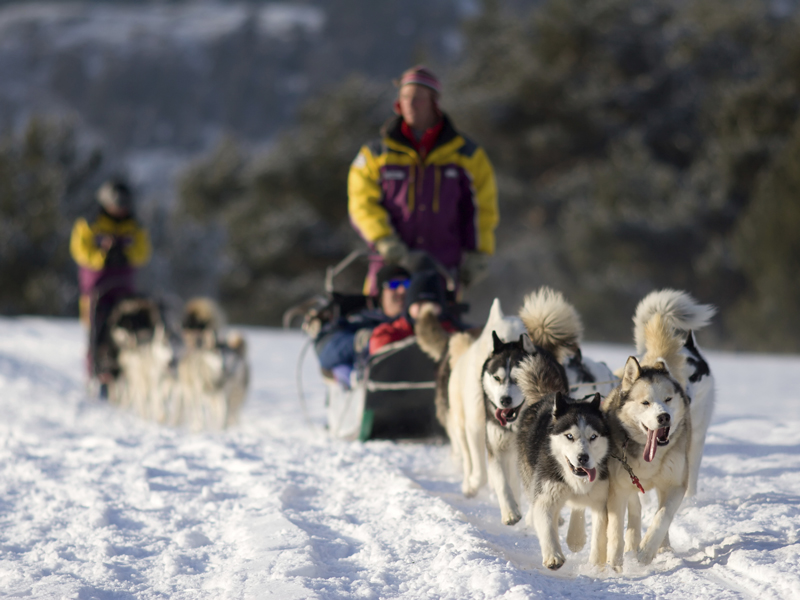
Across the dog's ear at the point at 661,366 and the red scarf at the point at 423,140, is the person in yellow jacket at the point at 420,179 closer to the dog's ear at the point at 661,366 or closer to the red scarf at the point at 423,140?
the red scarf at the point at 423,140

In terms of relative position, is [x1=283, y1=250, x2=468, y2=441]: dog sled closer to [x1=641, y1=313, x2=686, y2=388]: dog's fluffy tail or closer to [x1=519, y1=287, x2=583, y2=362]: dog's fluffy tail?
[x1=519, y1=287, x2=583, y2=362]: dog's fluffy tail

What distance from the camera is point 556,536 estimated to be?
251 centimetres

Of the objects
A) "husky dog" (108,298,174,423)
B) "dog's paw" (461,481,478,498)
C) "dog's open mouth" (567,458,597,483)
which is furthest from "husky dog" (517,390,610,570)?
"husky dog" (108,298,174,423)

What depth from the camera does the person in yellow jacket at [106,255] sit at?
8273mm

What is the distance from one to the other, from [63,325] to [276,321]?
8765mm

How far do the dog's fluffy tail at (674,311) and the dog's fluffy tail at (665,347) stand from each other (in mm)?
34

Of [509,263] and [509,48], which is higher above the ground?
[509,48]

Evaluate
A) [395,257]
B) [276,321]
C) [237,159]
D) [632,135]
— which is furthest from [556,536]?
[237,159]

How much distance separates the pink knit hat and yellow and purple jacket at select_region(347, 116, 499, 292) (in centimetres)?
20

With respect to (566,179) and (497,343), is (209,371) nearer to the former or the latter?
(497,343)

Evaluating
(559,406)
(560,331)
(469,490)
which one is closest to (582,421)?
(559,406)

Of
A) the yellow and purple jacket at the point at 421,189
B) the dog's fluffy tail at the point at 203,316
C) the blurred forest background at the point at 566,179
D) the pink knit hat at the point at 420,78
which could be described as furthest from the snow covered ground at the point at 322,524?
the blurred forest background at the point at 566,179

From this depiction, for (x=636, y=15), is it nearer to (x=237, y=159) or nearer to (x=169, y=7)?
(x=237, y=159)

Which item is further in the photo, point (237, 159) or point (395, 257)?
point (237, 159)
